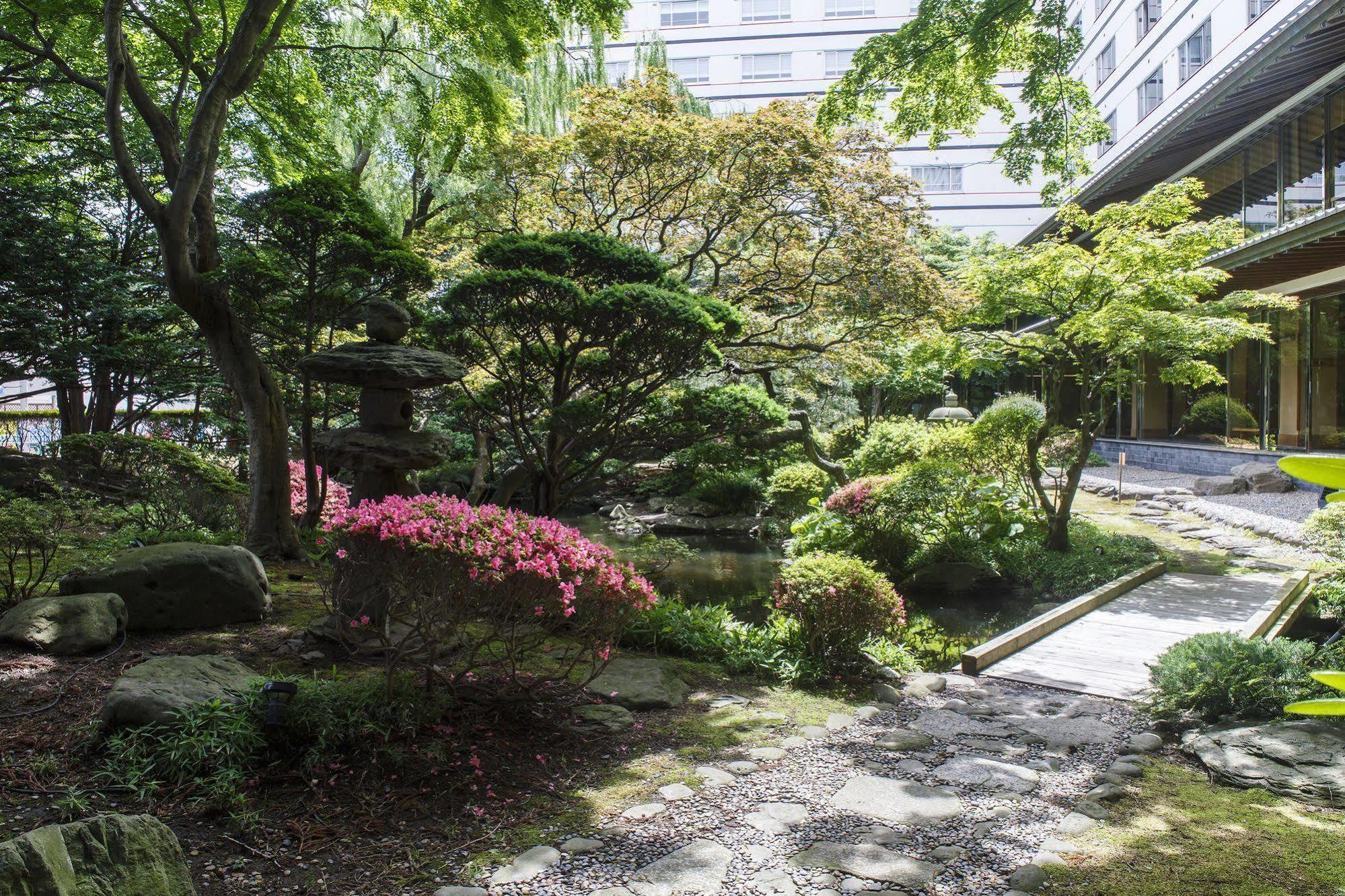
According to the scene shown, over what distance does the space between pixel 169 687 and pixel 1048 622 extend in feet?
23.7

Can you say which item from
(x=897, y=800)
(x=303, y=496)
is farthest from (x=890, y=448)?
(x=897, y=800)

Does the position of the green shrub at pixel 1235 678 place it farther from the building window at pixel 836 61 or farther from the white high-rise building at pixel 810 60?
the building window at pixel 836 61

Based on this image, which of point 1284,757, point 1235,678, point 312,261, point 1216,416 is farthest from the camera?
point 1216,416

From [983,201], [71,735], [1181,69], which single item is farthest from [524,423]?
[983,201]

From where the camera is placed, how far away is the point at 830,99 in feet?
25.8

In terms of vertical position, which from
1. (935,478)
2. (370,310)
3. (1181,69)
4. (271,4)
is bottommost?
(935,478)

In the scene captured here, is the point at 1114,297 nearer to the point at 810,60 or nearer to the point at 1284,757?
the point at 1284,757

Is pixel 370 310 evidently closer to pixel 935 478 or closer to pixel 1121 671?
pixel 1121 671

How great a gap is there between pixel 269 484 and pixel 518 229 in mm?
5369

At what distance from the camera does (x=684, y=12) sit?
142 ft

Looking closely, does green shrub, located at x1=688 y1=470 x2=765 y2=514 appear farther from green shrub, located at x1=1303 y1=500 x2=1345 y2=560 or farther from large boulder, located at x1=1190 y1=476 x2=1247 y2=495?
green shrub, located at x1=1303 y1=500 x2=1345 y2=560

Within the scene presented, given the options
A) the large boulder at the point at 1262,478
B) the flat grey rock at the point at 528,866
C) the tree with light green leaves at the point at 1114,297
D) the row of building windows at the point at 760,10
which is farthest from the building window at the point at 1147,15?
the flat grey rock at the point at 528,866

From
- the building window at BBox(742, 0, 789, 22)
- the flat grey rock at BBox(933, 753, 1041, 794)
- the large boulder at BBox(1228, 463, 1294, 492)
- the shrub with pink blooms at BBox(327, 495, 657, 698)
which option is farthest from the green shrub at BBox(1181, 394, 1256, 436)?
the building window at BBox(742, 0, 789, 22)

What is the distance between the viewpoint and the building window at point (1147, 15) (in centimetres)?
2411
